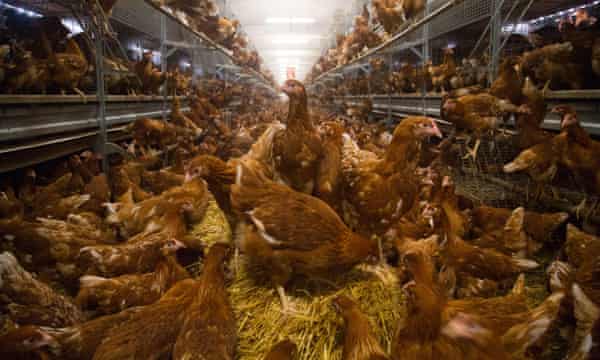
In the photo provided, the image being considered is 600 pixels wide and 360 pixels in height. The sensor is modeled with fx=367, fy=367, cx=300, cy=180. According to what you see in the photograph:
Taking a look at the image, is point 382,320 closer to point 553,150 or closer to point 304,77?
point 553,150

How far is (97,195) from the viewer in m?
2.65

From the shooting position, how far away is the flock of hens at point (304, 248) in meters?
1.29

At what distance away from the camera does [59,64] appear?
2.97m

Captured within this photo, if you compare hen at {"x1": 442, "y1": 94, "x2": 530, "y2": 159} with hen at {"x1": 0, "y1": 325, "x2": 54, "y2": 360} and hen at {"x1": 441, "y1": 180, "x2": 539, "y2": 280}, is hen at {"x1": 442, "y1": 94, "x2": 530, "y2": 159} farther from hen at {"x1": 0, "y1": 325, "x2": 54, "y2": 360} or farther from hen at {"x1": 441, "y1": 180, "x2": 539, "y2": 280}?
hen at {"x1": 0, "y1": 325, "x2": 54, "y2": 360}

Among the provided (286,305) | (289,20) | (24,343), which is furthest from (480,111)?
(289,20)

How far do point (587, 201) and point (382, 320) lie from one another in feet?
7.10

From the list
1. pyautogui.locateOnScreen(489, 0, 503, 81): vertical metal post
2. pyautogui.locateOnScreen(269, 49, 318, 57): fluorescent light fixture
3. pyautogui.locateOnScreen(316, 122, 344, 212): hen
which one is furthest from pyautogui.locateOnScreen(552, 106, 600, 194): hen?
pyautogui.locateOnScreen(269, 49, 318, 57): fluorescent light fixture

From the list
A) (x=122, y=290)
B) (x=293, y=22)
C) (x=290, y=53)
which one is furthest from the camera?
(x=290, y=53)

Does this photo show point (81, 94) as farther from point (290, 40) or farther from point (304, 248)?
point (290, 40)

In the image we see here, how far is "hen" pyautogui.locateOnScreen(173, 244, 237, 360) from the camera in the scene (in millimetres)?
1290

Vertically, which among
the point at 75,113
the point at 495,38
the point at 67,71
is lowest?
the point at 75,113

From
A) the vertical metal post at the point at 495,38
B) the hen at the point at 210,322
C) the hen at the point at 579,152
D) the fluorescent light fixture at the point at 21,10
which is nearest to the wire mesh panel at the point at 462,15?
the vertical metal post at the point at 495,38

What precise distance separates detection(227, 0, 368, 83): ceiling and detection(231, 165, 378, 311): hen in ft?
39.6

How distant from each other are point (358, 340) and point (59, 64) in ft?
10.2
